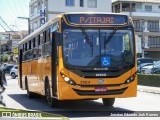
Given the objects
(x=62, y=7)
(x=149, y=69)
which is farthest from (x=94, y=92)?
(x=62, y=7)

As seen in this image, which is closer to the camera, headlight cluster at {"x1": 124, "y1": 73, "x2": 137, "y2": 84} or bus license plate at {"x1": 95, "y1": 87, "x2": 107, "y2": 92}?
bus license plate at {"x1": 95, "y1": 87, "x2": 107, "y2": 92}

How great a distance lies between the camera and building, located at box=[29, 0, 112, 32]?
80312 millimetres

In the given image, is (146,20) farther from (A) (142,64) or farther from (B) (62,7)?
(A) (142,64)

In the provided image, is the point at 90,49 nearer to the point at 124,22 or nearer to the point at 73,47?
the point at 73,47

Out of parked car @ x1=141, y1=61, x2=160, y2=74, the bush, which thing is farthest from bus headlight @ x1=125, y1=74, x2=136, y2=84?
parked car @ x1=141, y1=61, x2=160, y2=74

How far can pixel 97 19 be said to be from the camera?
1463 cm

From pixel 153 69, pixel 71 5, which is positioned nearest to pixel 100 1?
pixel 71 5

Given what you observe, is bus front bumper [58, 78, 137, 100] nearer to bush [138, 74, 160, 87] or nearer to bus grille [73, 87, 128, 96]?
bus grille [73, 87, 128, 96]

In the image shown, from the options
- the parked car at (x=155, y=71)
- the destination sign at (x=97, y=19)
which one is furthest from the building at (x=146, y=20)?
the destination sign at (x=97, y=19)

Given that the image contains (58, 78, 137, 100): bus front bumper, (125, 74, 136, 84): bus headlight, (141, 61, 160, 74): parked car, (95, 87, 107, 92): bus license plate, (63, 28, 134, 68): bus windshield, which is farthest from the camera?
(141, 61, 160, 74): parked car

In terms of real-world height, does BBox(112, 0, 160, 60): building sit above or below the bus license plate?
above

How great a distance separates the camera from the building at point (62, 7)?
80.3 m

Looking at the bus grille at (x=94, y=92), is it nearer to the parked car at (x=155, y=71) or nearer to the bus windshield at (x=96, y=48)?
the bus windshield at (x=96, y=48)

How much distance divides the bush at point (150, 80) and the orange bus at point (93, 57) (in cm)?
1531
